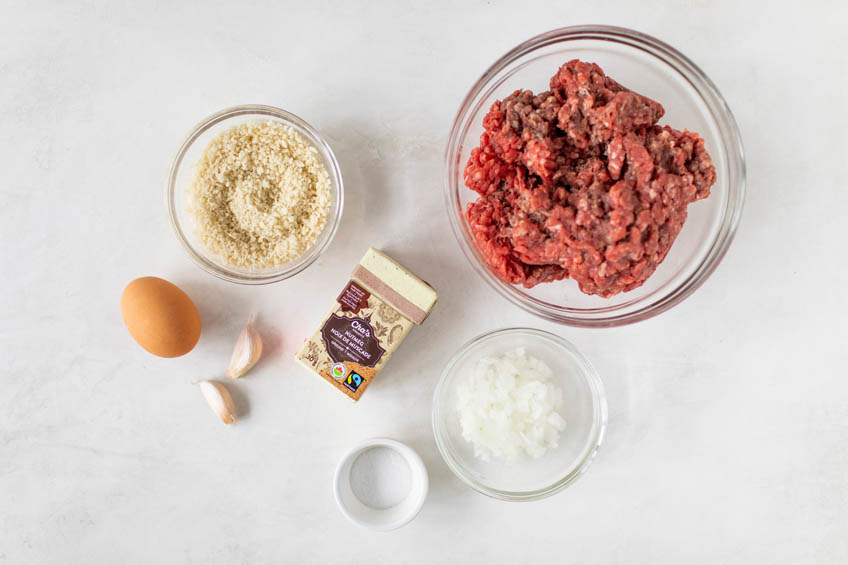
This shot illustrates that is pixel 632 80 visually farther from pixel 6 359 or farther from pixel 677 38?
pixel 6 359

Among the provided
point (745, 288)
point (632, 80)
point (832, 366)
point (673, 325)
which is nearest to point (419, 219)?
point (632, 80)

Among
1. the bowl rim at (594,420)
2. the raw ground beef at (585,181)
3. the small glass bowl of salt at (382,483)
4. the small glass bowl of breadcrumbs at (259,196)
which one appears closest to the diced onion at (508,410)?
the bowl rim at (594,420)

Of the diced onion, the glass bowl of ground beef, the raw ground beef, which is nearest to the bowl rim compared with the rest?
the diced onion

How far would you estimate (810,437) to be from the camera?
181cm

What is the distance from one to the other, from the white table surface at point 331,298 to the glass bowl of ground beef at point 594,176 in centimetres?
21

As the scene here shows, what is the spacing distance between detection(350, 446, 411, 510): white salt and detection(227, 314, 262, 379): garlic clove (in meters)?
0.43

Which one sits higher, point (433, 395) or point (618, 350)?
point (618, 350)

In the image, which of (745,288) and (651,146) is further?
(745,288)

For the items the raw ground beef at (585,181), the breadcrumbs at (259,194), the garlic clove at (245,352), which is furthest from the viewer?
the garlic clove at (245,352)

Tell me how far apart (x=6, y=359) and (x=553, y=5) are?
198cm

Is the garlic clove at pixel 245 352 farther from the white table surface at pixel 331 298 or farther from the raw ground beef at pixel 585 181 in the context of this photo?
the raw ground beef at pixel 585 181

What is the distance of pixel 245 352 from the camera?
69.2 inches

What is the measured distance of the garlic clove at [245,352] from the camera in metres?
1.76

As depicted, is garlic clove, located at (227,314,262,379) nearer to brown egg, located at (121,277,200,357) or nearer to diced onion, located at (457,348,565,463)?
brown egg, located at (121,277,200,357)
